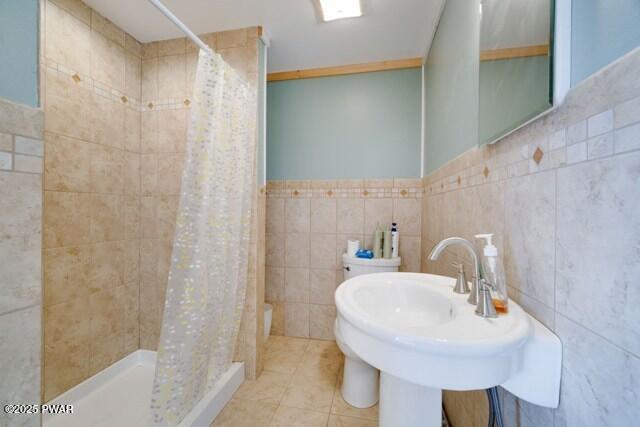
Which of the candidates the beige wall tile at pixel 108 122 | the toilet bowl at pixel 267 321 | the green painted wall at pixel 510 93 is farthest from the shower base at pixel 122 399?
the green painted wall at pixel 510 93

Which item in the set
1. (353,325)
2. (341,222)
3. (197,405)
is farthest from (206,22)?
(197,405)

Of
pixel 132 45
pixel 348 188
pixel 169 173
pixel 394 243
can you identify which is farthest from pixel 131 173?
pixel 394 243

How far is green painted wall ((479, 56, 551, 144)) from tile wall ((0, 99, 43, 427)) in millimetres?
1137

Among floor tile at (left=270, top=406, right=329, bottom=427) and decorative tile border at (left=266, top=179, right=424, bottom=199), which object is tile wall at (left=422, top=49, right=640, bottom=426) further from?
decorative tile border at (left=266, top=179, right=424, bottom=199)

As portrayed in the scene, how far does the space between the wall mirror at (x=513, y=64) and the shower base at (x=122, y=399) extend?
1.67 metres

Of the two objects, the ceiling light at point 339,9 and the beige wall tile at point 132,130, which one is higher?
the ceiling light at point 339,9

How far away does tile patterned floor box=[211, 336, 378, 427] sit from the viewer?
129 cm

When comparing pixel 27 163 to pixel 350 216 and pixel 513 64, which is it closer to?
pixel 513 64

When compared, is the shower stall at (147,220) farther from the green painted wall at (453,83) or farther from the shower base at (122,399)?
the green painted wall at (453,83)

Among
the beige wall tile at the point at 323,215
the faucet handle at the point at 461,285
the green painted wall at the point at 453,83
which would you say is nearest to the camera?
the faucet handle at the point at 461,285

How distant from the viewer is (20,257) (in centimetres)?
57

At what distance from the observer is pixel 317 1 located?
4.52 ft

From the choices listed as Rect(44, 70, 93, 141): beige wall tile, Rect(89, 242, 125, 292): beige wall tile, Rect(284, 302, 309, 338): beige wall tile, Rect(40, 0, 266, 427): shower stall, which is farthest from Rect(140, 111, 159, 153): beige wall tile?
Rect(284, 302, 309, 338): beige wall tile

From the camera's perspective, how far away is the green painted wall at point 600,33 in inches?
15.1
